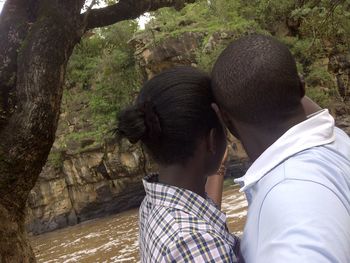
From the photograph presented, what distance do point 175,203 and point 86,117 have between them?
21.3m

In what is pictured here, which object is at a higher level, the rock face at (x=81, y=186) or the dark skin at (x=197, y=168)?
the dark skin at (x=197, y=168)

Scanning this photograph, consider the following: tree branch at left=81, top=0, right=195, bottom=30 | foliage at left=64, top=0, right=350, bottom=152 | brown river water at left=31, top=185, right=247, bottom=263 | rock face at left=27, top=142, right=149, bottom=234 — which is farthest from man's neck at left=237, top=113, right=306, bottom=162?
rock face at left=27, top=142, right=149, bottom=234

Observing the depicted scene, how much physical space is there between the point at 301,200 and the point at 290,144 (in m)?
0.22

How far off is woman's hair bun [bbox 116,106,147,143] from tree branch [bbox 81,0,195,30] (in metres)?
2.75

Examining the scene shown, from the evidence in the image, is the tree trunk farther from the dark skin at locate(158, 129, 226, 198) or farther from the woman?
the dark skin at locate(158, 129, 226, 198)

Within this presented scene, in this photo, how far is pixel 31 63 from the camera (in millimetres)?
3314

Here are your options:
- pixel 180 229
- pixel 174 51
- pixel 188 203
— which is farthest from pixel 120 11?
pixel 174 51

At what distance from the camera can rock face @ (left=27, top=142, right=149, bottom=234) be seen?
19766mm

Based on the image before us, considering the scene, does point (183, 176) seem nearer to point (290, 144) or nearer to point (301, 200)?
point (290, 144)

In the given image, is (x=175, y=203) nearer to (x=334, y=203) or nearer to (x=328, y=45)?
(x=334, y=203)

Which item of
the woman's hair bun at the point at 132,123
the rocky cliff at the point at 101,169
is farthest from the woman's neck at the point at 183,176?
the rocky cliff at the point at 101,169

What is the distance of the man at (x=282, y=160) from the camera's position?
803mm

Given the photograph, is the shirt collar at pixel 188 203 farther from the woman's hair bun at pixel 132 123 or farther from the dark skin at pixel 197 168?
the woman's hair bun at pixel 132 123

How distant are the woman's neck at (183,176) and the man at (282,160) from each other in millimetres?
219
